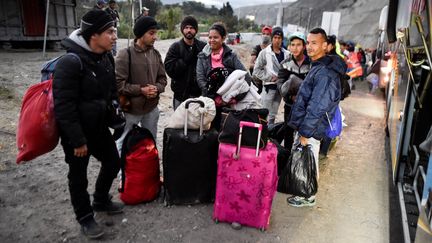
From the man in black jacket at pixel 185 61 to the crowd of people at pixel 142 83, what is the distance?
0.01 metres

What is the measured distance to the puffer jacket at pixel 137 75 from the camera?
3.55 metres

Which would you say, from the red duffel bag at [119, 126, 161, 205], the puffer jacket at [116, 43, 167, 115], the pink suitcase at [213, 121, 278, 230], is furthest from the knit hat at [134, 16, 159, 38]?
the pink suitcase at [213, 121, 278, 230]

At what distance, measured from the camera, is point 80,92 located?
2.74 meters

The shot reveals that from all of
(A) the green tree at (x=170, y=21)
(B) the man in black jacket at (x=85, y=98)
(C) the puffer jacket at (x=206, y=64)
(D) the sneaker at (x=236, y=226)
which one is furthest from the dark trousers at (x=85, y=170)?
(A) the green tree at (x=170, y=21)

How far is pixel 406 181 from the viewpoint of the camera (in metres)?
3.88

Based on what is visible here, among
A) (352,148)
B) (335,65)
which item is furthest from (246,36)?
(335,65)

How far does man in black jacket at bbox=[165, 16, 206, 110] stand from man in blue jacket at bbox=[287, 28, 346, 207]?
1470mm

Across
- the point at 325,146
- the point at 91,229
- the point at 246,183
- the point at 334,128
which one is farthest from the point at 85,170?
the point at 325,146

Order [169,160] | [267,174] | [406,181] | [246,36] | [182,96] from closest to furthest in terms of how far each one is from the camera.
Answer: [267,174] < [169,160] < [406,181] < [182,96] < [246,36]

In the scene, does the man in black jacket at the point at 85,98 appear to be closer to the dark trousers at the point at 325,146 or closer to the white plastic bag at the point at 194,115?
the white plastic bag at the point at 194,115

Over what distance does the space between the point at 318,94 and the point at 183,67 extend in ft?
5.64

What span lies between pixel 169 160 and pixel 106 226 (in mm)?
841

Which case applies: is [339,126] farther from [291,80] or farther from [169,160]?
[169,160]

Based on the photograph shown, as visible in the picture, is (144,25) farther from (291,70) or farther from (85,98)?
(291,70)
